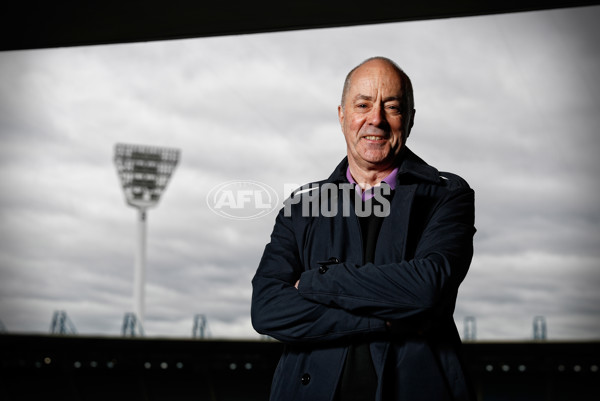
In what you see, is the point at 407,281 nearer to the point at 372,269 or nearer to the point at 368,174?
the point at 372,269

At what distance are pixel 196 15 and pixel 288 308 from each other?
2.29 m

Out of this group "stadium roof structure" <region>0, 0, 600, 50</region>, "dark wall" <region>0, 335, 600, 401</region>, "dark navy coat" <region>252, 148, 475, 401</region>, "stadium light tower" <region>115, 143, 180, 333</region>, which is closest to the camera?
"dark navy coat" <region>252, 148, 475, 401</region>

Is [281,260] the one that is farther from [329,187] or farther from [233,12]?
[233,12]

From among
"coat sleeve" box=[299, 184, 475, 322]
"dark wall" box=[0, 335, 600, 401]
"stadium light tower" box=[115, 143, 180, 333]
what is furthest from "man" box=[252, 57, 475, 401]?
"stadium light tower" box=[115, 143, 180, 333]

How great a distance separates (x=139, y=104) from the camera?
19922 mm

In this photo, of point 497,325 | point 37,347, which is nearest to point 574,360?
point 497,325

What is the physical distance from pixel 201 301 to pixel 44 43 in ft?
45.5

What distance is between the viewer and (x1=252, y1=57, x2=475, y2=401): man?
1242mm

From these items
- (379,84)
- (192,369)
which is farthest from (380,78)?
(192,369)

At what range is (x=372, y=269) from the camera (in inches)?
50.5

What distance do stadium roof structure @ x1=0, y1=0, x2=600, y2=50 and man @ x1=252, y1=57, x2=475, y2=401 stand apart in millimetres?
1837

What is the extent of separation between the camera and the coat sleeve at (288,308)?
127 cm

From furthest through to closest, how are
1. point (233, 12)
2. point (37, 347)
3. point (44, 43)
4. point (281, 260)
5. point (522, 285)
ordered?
point (522, 285)
point (37, 347)
point (44, 43)
point (233, 12)
point (281, 260)

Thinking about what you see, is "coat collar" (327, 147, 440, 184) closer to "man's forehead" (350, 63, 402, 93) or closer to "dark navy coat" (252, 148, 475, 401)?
"dark navy coat" (252, 148, 475, 401)
